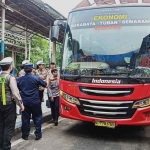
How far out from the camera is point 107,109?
4.77 meters

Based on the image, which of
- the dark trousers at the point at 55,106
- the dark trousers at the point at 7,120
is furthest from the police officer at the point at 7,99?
the dark trousers at the point at 55,106

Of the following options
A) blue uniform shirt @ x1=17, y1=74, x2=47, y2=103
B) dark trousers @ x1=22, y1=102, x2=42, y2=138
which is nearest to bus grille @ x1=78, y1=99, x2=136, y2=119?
dark trousers @ x1=22, y1=102, x2=42, y2=138

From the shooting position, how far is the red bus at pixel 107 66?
462cm

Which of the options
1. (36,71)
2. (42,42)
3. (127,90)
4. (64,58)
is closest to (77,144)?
(127,90)

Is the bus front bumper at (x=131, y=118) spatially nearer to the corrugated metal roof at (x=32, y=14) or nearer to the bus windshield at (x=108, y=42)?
the bus windshield at (x=108, y=42)

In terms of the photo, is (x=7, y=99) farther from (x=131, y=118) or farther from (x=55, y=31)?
(x=131, y=118)

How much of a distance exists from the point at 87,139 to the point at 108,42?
7.10ft

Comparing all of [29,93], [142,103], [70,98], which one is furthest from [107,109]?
[29,93]

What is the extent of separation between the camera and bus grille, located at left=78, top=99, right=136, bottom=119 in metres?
4.65

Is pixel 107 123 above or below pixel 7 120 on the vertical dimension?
below

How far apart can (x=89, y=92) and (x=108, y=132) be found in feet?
4.75

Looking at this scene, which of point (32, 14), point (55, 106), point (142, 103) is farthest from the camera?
point (32, 14)

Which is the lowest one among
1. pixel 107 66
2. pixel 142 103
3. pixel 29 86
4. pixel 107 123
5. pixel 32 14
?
pixel 107 123

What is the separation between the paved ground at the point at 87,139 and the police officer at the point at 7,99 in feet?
1.77
